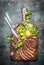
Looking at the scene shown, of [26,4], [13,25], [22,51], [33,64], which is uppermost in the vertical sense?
[26,4]

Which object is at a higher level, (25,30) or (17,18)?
(17,18)

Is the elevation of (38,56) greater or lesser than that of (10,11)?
lesser

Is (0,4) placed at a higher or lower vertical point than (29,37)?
higher

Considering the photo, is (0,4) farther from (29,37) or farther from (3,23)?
(29,37)

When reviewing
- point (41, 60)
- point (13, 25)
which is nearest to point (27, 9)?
point (13, 25)

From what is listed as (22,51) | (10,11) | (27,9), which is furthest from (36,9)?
(22,51)

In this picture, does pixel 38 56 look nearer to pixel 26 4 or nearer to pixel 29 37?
pixel 29 37
